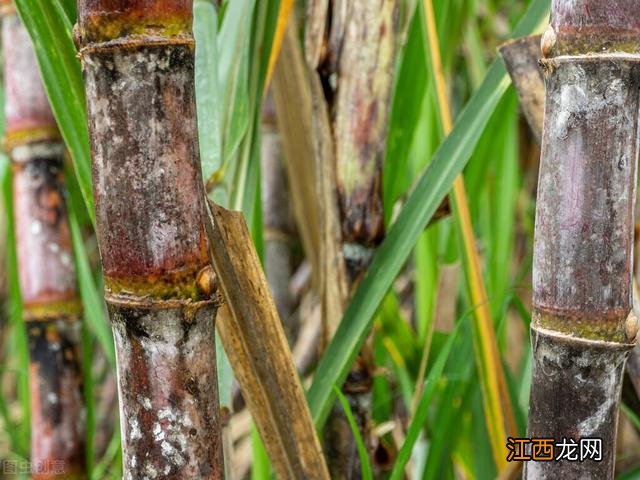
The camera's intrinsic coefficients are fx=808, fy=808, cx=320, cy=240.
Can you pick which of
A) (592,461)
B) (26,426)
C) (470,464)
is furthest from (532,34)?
(26,426)

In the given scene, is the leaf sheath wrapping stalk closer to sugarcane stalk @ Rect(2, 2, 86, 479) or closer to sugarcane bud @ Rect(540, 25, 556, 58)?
sugarcane bud @ Rect(540, 25, 556, 58)

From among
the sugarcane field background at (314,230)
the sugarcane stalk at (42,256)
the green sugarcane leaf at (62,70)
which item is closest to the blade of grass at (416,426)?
the sugarcane field background at (314,230)

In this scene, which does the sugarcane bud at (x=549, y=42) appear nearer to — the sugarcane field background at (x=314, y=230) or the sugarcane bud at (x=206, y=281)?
the sugarcane field background at (x=314, y=230)

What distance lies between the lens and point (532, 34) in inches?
20.1

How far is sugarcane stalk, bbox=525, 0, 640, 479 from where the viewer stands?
13.8 inches

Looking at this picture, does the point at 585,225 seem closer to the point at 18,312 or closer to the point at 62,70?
the point at 62,70

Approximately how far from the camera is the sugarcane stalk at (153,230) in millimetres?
339

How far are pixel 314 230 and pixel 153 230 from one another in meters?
0.42

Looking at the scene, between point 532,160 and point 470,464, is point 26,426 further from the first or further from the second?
point 532,160

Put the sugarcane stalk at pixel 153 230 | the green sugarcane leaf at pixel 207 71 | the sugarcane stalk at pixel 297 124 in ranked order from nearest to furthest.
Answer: the sugarcane stalk at pixel 153 230, the green sugarcane leaf at pixel 207 71, the sugarcane stalk at pixel 297 124

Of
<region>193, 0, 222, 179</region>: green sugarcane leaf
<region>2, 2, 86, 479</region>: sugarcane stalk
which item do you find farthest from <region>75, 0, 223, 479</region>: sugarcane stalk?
<region>2, 2, 86, 479</region>: sugarcane stalk

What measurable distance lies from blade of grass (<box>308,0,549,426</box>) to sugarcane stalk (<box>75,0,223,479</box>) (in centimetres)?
14

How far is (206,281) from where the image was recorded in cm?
36

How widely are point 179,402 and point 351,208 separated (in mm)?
241
